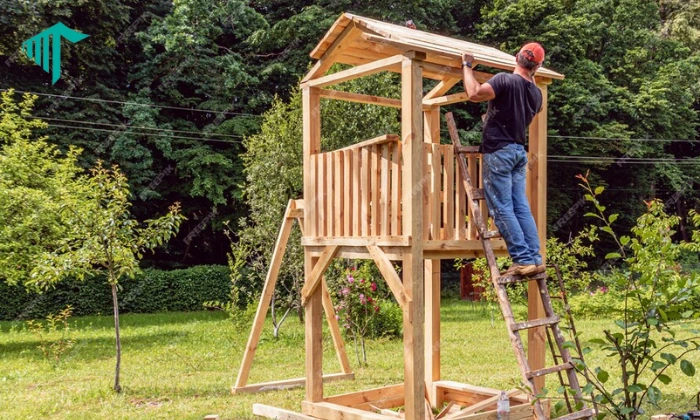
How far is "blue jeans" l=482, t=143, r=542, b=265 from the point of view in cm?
668

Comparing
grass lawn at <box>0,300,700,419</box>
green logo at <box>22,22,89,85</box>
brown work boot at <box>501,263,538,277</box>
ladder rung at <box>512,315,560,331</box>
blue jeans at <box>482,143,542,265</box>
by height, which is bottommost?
grass lawn at <box>0,300,700,419</box>

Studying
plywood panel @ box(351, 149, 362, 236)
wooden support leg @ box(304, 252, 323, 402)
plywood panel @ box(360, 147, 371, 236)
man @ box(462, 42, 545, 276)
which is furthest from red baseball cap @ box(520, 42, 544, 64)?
wooden support leg @ box(304, 252, 323, 402)

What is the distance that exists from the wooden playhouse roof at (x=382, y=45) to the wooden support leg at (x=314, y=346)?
2.34 meters

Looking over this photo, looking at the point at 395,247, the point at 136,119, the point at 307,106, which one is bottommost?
Answer: the point at 395,247

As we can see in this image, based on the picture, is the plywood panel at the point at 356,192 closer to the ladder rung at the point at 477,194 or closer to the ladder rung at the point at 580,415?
the ladder rung at the point at 477,194

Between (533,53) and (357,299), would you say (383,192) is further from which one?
(357,299)

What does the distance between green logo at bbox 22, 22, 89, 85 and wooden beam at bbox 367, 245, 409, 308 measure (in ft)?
60.6

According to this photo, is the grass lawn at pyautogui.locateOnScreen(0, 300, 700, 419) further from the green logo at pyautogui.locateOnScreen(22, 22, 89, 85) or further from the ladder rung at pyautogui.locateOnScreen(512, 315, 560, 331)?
the green logo at pyautogui.locateOnScreen(22, 22, 89, 85)

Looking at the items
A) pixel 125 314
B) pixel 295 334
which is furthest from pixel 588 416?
pixel 125 314

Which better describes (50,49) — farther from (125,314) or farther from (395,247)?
(395,247)

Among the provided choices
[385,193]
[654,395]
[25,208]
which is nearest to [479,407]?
[385,193]

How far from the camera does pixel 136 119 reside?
23953 mm

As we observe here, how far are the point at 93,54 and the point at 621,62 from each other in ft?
66.6

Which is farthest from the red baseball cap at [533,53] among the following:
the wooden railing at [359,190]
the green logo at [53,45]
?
the green logo at [53,45]
